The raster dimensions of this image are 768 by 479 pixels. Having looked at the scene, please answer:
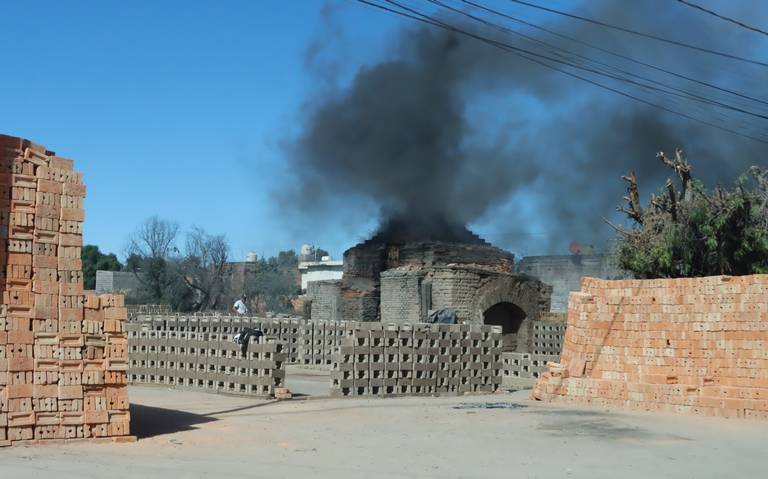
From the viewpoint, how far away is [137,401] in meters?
15.4

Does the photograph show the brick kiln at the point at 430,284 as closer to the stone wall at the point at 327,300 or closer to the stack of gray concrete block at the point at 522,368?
the stone wall at the point at 327,300

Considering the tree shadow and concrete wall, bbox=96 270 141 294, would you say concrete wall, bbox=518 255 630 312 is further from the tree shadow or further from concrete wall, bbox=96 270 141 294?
the tree shadow

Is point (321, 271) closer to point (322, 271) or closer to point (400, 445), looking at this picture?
point (322, 271)

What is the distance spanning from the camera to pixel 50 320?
9.78 meters

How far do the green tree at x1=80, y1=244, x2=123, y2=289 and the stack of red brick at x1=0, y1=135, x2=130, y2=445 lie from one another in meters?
70.5

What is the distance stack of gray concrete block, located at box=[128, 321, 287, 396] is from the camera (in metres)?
Result: 16.5

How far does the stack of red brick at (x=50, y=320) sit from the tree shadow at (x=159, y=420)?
1.09 m

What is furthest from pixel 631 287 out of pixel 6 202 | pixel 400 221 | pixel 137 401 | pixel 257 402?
pixel 400 221

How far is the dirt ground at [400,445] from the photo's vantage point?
897 cm

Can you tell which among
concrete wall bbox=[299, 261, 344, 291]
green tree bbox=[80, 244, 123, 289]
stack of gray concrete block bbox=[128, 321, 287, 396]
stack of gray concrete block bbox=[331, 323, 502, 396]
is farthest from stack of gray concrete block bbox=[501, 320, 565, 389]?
green tree bbox=[80, 244, 123, 289]

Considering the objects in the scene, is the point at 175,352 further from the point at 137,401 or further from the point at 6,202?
the point at 6,202

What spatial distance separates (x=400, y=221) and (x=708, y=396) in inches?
1078

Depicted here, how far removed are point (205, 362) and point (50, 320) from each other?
802 cm

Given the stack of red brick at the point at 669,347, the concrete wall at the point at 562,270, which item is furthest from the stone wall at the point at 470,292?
the stack of red brick at the point at 669,347
